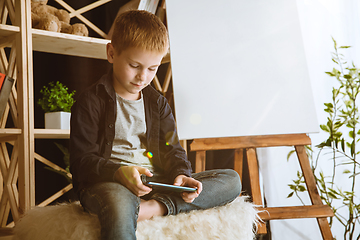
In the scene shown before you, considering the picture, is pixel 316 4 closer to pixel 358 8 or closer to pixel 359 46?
pixel 358 8

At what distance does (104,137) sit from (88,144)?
0.07 meters

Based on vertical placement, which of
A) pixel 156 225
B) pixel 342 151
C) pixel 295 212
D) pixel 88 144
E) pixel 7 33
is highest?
pixel 7 33

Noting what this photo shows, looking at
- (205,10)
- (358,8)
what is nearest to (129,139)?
(205,10)

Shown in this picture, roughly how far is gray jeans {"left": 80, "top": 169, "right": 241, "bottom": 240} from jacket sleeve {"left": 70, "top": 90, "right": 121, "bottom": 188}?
0.04m

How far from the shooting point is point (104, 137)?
0.96 meters

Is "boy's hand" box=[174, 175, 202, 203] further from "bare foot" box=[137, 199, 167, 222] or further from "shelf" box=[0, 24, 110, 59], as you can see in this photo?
"shelf" box=[0, 24, 110, 59]

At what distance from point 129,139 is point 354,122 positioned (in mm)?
1114

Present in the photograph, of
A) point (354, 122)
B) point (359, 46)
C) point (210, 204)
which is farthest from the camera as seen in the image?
point (359, 46)

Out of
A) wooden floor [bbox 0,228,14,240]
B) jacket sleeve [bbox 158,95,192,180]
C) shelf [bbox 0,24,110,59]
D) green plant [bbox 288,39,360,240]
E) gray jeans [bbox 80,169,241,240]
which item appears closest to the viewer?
gray jeans [bbox 80,169,241,240]

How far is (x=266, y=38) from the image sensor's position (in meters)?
1.51

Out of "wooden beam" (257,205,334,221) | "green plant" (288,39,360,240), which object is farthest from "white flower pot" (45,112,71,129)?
"green plant" (288,39,360,240)

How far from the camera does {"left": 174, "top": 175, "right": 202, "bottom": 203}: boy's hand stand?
0.87 m

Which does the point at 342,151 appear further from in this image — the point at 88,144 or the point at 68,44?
the point at 68,44

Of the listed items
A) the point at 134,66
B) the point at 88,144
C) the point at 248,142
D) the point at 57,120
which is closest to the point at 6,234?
the point at 57,120
